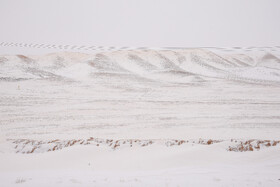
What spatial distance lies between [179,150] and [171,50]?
22.3 m

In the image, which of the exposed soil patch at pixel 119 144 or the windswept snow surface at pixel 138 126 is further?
the exposed soil patch at pixel 119 144

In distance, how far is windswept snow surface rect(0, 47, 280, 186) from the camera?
3982mm

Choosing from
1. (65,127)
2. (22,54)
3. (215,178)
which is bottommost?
(65,127)

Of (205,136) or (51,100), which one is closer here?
(205,136)

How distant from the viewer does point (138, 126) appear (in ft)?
25.5

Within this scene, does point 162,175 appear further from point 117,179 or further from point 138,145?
point 138,145

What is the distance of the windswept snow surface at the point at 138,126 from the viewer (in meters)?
3.98

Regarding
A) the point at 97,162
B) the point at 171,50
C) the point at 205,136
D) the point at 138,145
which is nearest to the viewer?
the point at 97,162

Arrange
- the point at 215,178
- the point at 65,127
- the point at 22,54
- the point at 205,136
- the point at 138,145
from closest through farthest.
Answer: the point at 215,178
the point at 138,145
the point at 205,136
the point at 65,127
the point at 22,54

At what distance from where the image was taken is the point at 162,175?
3891mm

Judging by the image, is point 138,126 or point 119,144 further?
point 138,126

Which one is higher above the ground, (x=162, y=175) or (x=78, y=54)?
(x=78, y=54)

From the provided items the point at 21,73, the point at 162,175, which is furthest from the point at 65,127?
the point at 21,73

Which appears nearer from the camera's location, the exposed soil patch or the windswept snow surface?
the windswept snow surface
